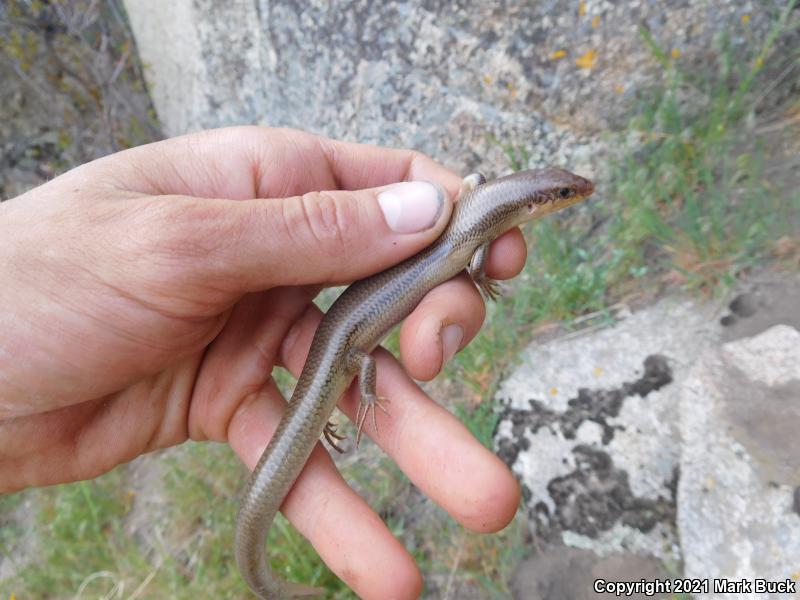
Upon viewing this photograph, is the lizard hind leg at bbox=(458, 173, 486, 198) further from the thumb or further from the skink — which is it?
the thumb

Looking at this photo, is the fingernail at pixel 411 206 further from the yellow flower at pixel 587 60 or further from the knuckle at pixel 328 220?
the yellow flower at pixel 587 60

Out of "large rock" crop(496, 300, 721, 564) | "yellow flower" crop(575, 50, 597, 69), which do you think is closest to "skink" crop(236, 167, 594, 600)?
"large rock" crop(496, 300, 721, 564)

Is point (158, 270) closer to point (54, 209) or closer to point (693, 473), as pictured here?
point (54, 209)

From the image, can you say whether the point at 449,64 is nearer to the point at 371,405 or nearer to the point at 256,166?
the point at 256,166


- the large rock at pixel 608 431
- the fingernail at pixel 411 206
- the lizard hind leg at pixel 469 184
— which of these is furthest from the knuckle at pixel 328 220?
the large rock at pixel 608 431

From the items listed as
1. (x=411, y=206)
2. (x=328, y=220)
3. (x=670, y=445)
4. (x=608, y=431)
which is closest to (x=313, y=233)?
(x=328, y=220)
